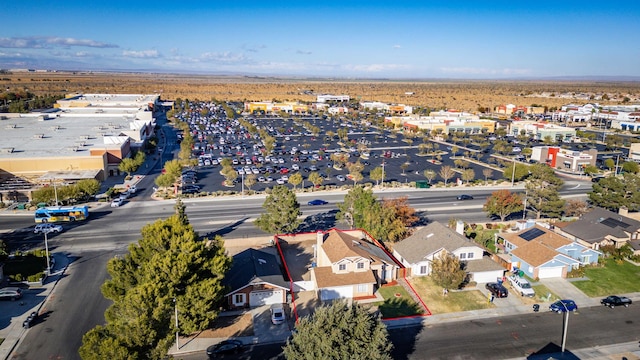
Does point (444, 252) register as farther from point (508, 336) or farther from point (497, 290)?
point (508, 336)

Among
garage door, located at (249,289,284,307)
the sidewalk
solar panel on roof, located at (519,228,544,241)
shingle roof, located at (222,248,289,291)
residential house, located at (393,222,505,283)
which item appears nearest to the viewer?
the sidewalk

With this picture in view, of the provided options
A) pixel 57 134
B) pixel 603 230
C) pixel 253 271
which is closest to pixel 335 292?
pixel 253 271

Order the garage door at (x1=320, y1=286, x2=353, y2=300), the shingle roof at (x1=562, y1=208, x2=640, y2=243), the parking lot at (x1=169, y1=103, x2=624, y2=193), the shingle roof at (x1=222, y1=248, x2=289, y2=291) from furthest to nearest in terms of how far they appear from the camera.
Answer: the parking lot at (x1=169, y1=103, x2=624, y2=193) → the shingle roof at (x1=562, y1=208, x2=640, y2=243) → the garage door at (x1=320, y1=286, x2=353, y2=300) → the shingle roof at (x1=222, y1=248, x2=289, y2=291)

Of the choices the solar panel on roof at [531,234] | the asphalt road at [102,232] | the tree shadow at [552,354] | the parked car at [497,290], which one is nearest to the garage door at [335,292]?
the parked car at [497,290]

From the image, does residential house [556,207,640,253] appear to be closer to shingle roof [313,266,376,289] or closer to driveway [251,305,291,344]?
shingle roof [313,266,376,289]

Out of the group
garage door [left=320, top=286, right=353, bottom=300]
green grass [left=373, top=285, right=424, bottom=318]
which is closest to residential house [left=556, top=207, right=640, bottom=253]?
green grass [left=373, top=285, right=424, bottom=318]

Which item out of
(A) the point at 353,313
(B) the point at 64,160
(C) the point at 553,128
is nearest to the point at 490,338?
(A) the point at 353,313
